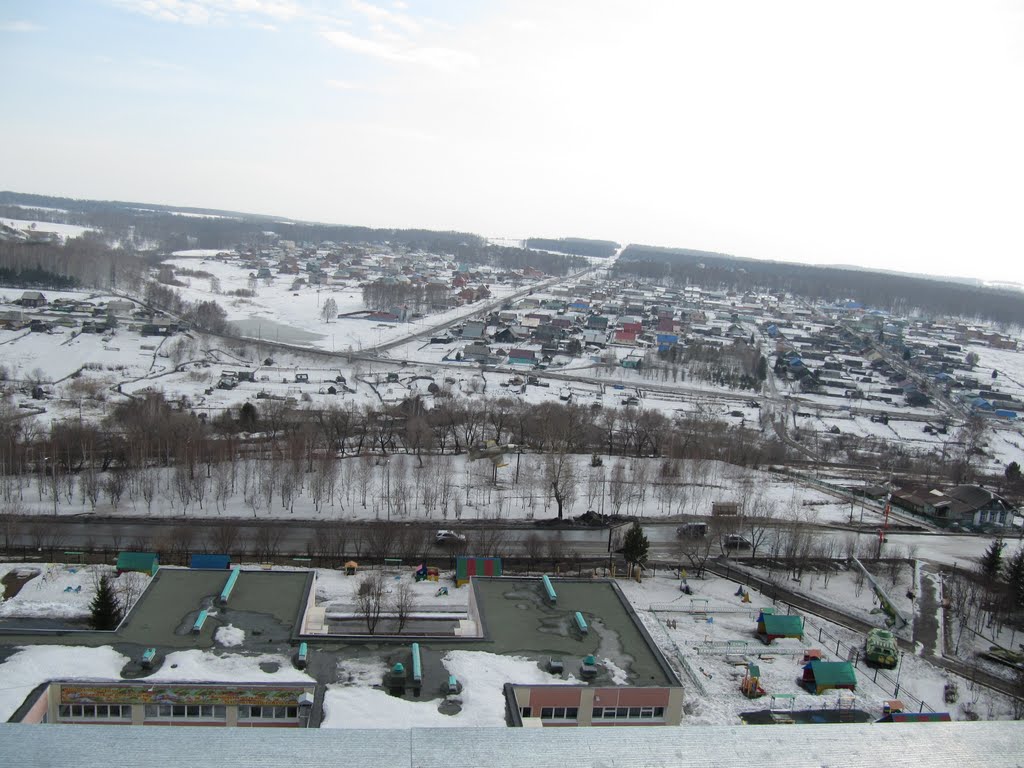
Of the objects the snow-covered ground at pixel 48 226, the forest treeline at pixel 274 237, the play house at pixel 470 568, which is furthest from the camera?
the forest treeline at pixel 274 237

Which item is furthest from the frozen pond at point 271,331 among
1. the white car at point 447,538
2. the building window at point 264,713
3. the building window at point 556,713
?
the building window at point 556,713

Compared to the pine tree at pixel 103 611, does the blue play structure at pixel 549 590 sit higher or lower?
higher

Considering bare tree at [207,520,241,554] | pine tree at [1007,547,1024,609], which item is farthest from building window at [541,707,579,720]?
pine tree at [1007,547,1024,609]

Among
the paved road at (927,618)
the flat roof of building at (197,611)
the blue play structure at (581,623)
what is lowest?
the paved road at (927,618)

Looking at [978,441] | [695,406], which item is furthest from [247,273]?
[978,441]

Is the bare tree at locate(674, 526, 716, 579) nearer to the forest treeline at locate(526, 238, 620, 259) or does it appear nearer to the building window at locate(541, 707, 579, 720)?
the building window at locate(541, 707, 579, 720)

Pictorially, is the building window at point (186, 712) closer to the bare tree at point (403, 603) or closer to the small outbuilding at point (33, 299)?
the bare tree at point (403, 603)

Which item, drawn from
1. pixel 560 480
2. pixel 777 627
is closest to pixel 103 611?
pixel 777 627

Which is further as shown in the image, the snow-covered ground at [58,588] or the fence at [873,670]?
the snow-covered ground at [58,588]
